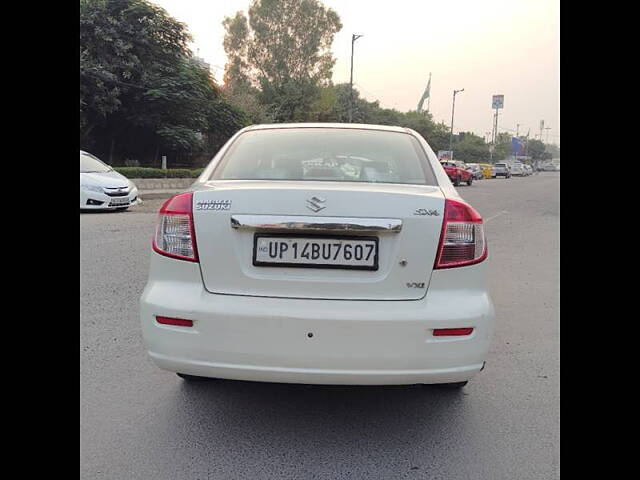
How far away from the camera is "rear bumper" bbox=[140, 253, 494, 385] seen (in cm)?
241

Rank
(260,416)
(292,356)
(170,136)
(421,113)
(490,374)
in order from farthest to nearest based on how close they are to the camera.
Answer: (421,113) → (170,136) → (490,374) → (260,416) → (292,356)

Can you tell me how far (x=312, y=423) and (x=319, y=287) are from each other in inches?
31.8

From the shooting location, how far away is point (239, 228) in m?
2.50

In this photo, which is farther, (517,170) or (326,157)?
(517,170)

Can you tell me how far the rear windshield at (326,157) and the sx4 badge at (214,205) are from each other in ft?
1.36

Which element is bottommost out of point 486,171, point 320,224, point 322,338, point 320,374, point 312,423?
point 312,423

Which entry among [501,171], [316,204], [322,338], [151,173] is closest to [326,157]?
[316,204]

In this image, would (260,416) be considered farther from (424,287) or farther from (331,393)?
(424,287)

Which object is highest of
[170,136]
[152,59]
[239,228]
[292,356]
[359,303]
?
[152,59]

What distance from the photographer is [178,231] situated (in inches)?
103

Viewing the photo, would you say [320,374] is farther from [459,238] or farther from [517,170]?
[517,170]

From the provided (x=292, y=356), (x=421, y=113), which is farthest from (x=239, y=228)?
(x=421, y=113)

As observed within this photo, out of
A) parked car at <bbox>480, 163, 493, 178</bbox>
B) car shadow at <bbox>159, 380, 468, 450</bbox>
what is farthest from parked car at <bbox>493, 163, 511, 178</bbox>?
car shadow at <bbox>159, 380, 468, 450</bbox>

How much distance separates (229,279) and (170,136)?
2461cm
